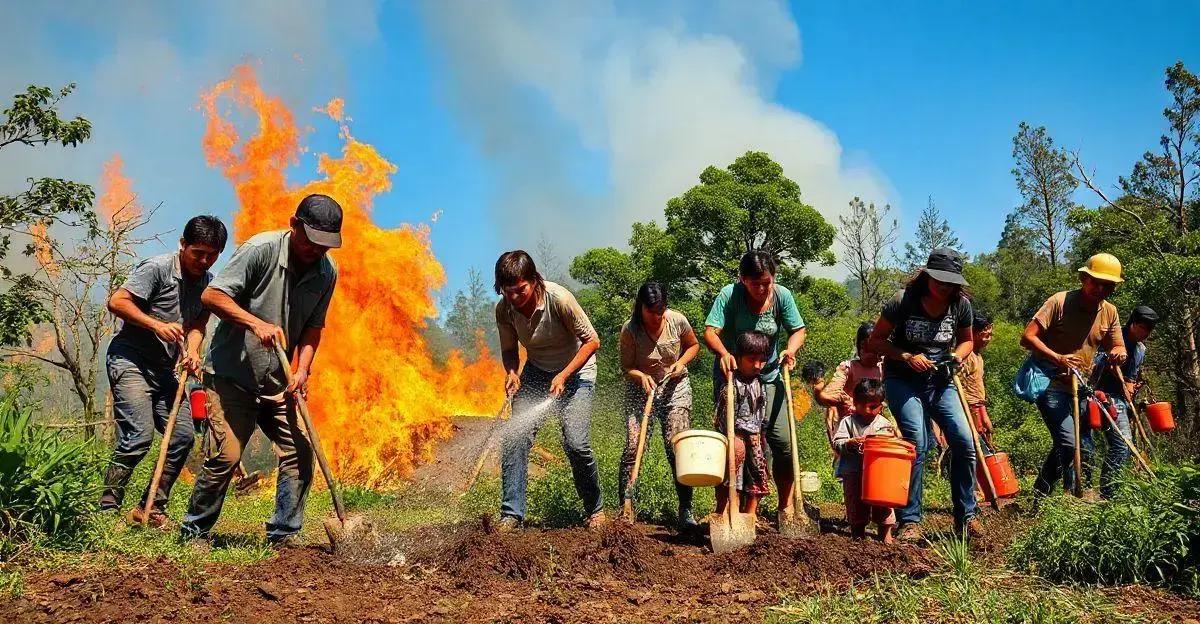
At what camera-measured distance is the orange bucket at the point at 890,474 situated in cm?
542

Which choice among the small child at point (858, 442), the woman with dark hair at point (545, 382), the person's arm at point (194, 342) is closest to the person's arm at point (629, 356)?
the woman with dark hair at point (545, 382)

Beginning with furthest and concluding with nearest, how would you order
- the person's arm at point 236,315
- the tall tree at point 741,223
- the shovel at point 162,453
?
the tall tree at point 741,223 → the shovel at point 162,453 → the person's arm at point 236,315

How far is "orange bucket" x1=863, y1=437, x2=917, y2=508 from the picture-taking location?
542 centimetres

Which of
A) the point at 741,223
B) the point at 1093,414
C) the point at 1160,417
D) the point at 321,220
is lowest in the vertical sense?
the point at 1093,414

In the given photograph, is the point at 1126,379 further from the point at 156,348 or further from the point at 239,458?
the point at 156,348

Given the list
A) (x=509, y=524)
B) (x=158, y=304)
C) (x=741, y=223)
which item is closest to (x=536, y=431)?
(x=509, y=524)

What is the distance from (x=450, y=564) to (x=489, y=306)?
79290mm

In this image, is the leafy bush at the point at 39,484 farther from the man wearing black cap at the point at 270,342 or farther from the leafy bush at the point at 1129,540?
the leafy bush at the point at 1129,540

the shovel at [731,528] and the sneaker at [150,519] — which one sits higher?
the shovel at [731,528]

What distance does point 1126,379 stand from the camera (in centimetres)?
768

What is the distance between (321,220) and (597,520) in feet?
9.25

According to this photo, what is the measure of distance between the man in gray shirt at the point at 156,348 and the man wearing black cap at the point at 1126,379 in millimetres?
6718

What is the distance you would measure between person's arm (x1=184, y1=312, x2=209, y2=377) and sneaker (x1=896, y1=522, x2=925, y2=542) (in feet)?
15.5

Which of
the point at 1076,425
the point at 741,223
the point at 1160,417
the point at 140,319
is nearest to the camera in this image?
the point at 140,319
